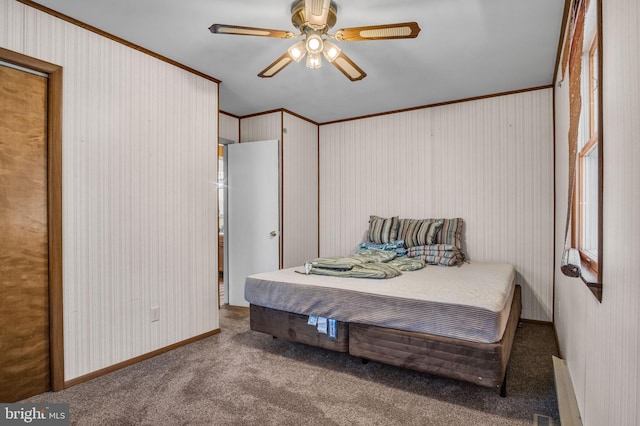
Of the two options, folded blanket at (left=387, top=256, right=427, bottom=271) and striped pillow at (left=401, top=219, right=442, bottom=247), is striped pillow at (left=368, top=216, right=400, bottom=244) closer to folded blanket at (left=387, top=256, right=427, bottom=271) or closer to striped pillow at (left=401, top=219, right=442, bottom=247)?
striped pillow at (left=401, top=219, right=442, bottom=247)

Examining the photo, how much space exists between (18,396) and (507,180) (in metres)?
4.51

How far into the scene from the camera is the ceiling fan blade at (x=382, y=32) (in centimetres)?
193

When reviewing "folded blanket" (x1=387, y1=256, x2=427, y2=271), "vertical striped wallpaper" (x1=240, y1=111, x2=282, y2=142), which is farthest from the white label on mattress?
"vertical striped wallpaper" (x1=240, y1=111, x2=282, y2=142)

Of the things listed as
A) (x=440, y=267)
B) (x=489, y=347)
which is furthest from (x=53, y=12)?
(x=440, y=267)

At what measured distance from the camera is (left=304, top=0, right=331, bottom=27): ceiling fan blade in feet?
6.24

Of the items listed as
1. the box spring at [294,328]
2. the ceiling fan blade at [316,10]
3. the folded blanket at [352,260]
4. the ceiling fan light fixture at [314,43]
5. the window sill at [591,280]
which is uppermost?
the ceiling fan blade at [316,10]

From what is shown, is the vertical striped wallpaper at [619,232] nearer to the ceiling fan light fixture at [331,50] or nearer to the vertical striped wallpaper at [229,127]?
the ceiling fan light fixture at [331,50]

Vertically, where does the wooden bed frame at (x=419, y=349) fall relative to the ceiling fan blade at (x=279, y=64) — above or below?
below

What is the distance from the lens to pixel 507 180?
3760 millimetres

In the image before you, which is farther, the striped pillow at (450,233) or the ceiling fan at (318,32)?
the striped pillow at (450,233)

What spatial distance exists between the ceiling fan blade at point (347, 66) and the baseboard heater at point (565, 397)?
7.79 feet

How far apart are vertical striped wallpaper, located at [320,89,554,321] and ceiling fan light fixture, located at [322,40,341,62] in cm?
226

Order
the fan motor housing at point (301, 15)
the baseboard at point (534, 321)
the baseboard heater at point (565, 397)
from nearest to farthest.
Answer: the baseboard heater at point (565, 397)
the fan motor housing at point (301, 15)
the baseboard at point (534, 321)

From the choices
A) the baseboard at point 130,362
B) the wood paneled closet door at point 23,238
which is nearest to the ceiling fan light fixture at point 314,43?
the wood paneled closet door at point 23,238
